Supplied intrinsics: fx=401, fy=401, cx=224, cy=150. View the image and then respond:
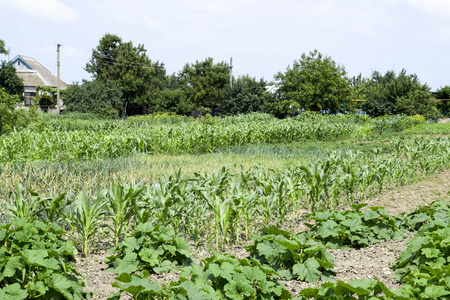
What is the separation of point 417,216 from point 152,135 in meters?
9.61

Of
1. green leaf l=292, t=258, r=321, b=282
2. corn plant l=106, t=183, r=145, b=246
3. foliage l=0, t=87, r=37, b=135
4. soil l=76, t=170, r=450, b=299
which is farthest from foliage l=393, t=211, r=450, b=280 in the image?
foliage l=0, t=87, r=37, b=135

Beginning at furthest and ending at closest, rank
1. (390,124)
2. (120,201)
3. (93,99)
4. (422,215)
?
1. (93,99)
2. (390,124)
3. (422,215)
4. (120,201)

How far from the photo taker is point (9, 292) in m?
2.82

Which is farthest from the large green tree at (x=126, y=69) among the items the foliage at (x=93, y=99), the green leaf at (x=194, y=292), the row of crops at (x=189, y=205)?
the green leaf at (x=194, y=292)

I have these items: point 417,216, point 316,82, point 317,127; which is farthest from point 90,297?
point 316,82

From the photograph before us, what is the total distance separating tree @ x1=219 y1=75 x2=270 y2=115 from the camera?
1522 inches

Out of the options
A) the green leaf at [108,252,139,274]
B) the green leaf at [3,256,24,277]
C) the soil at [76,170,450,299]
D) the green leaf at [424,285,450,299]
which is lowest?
the soil at [76,170,450,299]

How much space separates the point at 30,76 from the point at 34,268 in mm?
52946

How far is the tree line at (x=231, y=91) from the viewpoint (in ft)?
116

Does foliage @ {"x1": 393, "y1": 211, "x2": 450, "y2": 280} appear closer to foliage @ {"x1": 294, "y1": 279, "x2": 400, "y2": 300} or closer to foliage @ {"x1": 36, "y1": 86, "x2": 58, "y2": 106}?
foliage @ {"x1": 294, "y1": 279, "x2": 400, "y2": 300}

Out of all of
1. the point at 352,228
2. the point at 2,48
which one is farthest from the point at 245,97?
the point at 352,228

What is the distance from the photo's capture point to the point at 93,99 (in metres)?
39.4

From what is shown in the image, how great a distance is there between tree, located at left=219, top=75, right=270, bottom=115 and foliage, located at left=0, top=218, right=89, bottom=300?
35029 mm

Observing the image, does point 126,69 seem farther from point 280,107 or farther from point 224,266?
point 224,266
